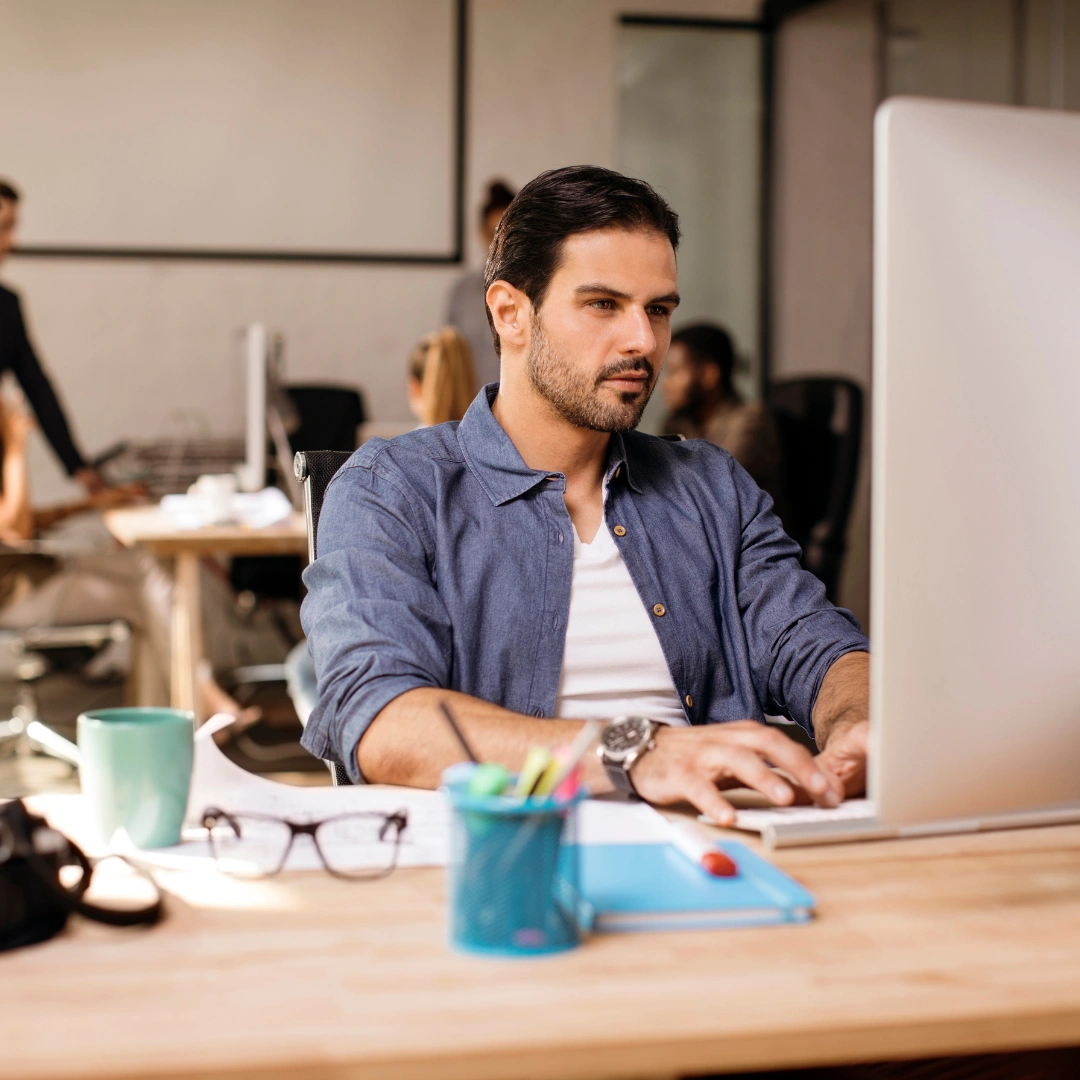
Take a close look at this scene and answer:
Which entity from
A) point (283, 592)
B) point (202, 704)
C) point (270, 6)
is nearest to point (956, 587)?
point (202, 704)

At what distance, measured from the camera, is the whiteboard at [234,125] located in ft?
16.4

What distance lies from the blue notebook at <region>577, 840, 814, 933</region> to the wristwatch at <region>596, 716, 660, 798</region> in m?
0.16

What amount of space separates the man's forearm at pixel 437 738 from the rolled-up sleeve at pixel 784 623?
1.30 ft

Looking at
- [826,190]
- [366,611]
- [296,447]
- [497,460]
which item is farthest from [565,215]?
[826,190]

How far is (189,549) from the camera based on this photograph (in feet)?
10.1

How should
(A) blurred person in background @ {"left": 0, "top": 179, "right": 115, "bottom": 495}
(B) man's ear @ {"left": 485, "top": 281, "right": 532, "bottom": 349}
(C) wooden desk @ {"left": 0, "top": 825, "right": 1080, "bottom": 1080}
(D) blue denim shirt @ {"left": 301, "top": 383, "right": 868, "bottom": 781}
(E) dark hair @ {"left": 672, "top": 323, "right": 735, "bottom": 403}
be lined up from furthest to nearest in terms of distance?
(A) blurred person in background @ {"left": 0, "top": 179, "right": 115, "bottom": 495}
(E) dark hair @ {"left": 672, "top": 323, "right": 735, "bottom": 403}
(B) man's ear @ {"left": 485, "top": 281, "right": 532, "bottom": 349}
(D) blue denim shirt @ {"left": 301, "top": 383, "right": 868, "bottom": 781}
(C) wooden desk @ {"left": 0, "top": 825, "right": 1080, "bottom": 1080}

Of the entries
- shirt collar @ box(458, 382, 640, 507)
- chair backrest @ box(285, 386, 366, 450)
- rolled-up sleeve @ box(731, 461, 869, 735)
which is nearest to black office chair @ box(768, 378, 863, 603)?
chair backrest @ box(285, 386, 366, 450)

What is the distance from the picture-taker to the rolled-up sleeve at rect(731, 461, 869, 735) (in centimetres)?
144

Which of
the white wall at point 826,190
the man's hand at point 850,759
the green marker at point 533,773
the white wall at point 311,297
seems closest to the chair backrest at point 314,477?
the man's hand at point 850,759

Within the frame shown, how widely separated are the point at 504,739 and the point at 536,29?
4862 millimetres

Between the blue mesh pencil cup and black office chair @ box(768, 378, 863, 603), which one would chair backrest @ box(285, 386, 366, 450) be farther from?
the blue mesh pencil cup

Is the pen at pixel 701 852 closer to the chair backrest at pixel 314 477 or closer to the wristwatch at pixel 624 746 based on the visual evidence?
the wristwatch at pixel 624 746

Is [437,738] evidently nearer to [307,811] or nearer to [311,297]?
[307,811]

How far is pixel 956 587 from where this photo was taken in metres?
0.78
